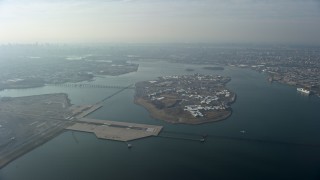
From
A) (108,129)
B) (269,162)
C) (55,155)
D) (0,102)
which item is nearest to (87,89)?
(0,102)

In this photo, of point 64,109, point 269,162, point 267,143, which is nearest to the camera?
point 269,162

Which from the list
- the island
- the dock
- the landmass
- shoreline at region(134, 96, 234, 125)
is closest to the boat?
the island

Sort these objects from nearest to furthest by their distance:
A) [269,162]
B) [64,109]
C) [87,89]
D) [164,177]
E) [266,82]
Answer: [164,177] → [269,162] → [64,109] → [87,89] → [266,82]

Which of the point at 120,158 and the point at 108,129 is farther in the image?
the point at 108,129

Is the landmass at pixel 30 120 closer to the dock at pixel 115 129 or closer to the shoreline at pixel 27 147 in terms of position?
the shoreline at pixel 27 147

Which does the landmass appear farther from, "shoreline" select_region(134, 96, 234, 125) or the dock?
"shoreline" select_region(134, 96, 234, 125)

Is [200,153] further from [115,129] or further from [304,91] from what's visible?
[304,91]

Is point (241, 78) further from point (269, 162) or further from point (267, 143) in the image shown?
point (269, 162)
